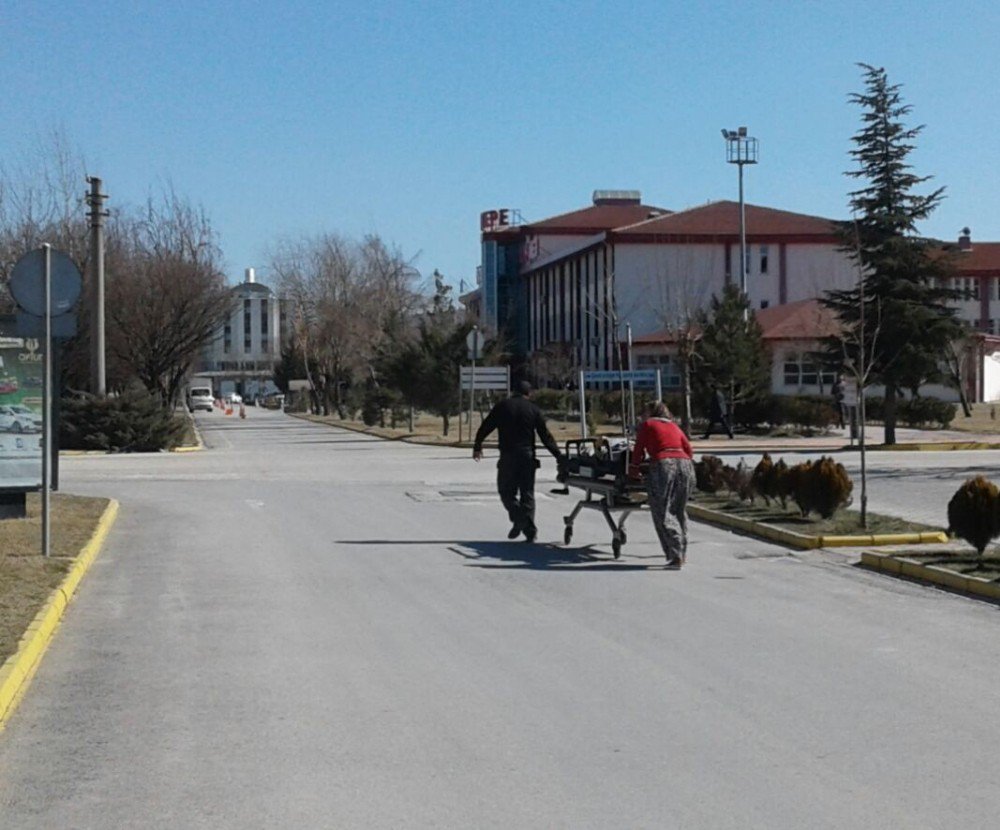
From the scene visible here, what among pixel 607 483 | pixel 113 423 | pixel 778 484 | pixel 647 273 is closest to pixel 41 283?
pixel 607 483

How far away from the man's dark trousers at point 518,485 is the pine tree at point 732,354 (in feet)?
97.3

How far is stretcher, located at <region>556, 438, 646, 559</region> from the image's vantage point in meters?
14.4

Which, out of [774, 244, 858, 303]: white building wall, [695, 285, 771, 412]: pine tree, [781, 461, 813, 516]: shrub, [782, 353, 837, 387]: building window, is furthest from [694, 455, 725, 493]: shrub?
[774, 244, 858, 303]: white building wall

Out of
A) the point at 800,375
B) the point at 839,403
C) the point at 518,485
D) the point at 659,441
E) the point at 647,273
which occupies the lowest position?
the point at 518,485

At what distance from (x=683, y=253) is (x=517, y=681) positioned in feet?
210

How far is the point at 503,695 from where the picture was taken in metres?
8.11

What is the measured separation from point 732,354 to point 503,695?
37320 mm

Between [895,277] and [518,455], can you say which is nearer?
[518,455]

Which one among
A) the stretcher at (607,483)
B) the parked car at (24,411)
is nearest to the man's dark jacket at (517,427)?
the stretcher at (607,483)

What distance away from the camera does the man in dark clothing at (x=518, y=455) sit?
51.1 feet

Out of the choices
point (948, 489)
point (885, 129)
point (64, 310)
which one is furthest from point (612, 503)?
point (885, 129)

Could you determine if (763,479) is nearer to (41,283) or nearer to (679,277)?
(41,283)

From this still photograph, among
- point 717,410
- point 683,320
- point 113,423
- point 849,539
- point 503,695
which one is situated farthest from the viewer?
point 683,320

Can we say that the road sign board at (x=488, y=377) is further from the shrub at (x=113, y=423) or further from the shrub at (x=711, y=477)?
the shrub at (x=711, y=477)
